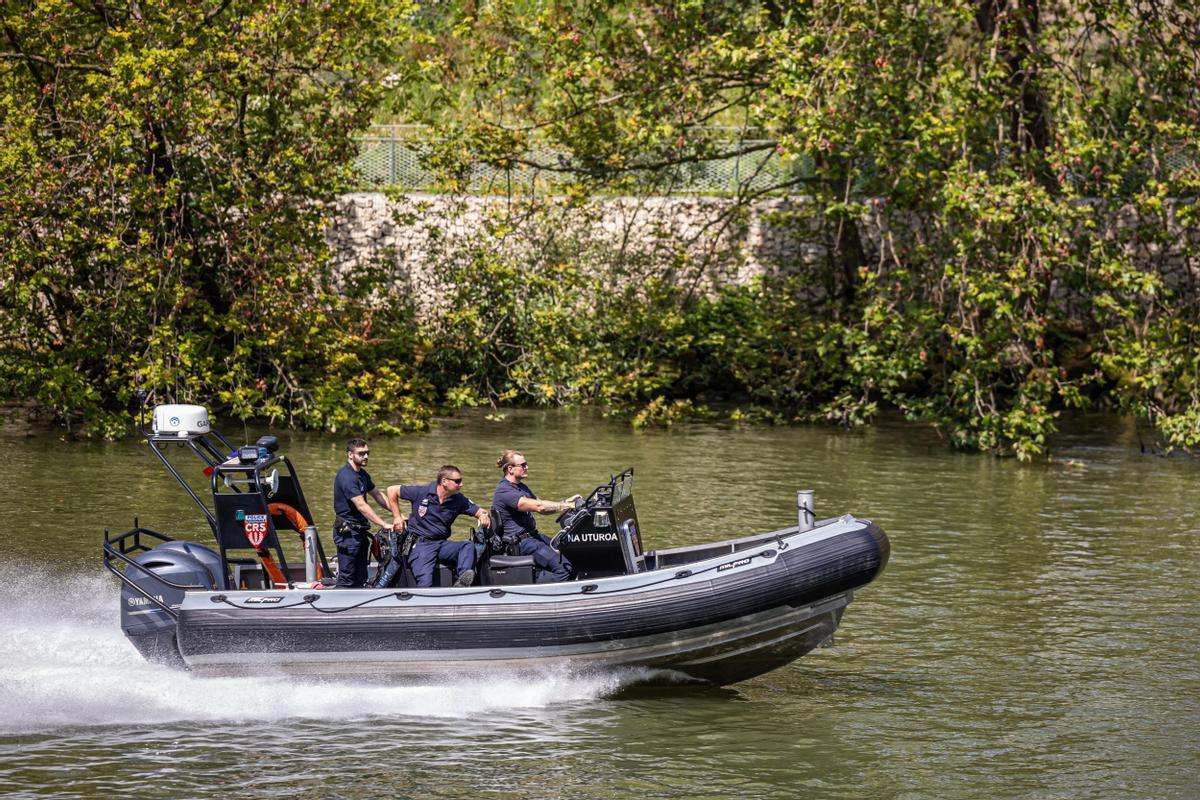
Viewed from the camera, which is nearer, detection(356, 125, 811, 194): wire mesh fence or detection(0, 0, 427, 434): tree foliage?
detection(0, 0, 427, 434): tree foliage

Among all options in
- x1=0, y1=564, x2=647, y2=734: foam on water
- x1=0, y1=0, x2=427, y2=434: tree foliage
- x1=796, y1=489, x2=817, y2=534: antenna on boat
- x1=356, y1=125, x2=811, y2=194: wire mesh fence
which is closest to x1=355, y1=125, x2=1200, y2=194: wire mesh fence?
x1=356, y1=125, x2=811, y2=194: wire mesh fence

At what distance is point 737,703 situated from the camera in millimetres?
9336

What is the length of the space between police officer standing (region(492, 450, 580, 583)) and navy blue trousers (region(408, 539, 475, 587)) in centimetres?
29

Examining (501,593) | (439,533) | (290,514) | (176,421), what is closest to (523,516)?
(439,533)

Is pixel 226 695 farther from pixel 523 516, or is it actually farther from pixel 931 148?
pixel 931 148

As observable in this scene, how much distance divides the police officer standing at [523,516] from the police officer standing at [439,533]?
14cm

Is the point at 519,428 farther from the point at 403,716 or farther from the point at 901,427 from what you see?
the point at 403,716

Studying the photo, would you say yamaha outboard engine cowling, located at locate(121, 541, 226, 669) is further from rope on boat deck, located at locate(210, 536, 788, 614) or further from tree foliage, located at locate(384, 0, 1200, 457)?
tree foliage, located at locate(384, 0, 1200, 457)

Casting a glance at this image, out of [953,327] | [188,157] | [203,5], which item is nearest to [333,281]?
[188,157]

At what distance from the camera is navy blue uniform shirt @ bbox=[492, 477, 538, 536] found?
9750 millimetres

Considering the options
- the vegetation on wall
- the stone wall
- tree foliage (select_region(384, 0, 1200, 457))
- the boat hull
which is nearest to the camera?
the boat hull

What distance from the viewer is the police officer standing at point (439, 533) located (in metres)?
9.57

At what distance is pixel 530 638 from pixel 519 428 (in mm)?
11768

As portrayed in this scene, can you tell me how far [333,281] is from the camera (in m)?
20.2
